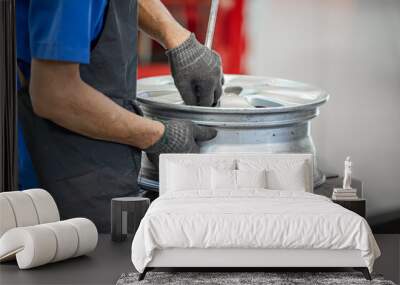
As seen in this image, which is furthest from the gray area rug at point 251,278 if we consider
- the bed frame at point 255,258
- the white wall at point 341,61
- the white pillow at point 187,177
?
the white wall at point 341,61

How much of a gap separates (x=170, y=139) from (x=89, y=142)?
15.4 inches

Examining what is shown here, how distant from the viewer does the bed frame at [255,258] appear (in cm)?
302

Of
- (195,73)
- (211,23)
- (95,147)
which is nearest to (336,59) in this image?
A: (211,23)

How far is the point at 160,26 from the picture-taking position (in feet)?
12.7

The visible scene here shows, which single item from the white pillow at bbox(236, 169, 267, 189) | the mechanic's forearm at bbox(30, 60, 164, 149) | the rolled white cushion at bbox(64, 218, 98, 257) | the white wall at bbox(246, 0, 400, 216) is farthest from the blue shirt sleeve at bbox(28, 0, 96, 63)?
the white wall at bbox(246, 0, 400, 216)

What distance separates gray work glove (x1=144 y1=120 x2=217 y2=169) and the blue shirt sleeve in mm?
580

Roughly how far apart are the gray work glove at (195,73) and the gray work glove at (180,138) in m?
0.13

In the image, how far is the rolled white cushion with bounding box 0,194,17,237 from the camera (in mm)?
3227

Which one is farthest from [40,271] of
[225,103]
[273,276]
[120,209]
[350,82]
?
[350,82]

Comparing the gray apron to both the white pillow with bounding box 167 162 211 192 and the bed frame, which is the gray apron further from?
the bed frame

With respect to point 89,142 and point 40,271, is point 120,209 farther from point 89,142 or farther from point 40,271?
point 40,271

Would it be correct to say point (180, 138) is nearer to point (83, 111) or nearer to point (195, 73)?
point (195, 73)

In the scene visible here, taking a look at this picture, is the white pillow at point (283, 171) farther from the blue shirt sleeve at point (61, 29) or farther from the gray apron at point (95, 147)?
the blue shirt sleeve at point (61, 29)

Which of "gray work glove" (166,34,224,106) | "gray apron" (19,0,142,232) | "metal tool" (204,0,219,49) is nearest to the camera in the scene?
"gray apron" (19,0,142,232)
